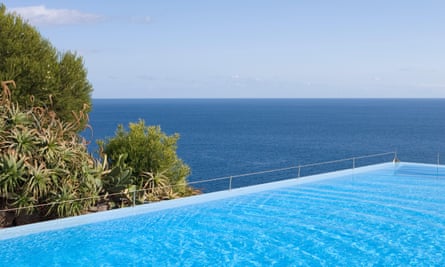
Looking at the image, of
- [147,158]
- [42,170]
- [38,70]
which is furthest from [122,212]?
[38,70]

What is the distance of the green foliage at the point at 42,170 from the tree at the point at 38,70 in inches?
119

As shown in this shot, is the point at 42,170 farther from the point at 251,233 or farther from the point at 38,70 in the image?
the point at 38,70

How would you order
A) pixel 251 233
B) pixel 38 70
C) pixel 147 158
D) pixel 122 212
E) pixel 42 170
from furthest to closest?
pixel 38 70
pixel 147 158
pixel 122 212
pixel 42 170
pixel 251 233

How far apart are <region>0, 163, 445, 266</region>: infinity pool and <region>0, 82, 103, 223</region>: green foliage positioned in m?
0.74

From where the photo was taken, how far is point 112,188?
1547cm

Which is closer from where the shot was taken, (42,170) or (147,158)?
(42,170)

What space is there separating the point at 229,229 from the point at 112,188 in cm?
409

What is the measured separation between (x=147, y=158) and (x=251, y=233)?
5.64 metres

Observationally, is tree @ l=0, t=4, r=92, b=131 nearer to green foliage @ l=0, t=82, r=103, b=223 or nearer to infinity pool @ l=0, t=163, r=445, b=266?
green foliage @ l=0, t=82, r=103, b=223

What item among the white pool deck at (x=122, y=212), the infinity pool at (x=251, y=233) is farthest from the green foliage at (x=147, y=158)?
the infinity pool at (x=251, y=233)

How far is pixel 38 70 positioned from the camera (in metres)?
18.3

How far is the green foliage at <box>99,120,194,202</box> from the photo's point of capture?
16906 mm

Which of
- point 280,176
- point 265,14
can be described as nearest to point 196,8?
point 265,14

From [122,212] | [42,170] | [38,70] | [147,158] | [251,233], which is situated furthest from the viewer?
[38,70]
